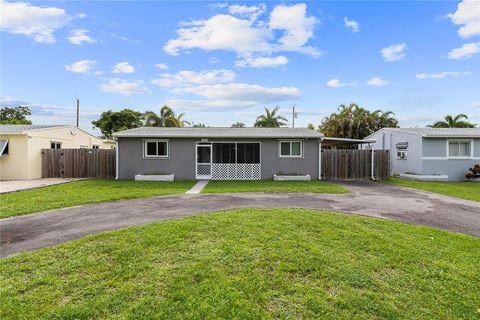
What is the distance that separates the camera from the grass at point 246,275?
3256 mm

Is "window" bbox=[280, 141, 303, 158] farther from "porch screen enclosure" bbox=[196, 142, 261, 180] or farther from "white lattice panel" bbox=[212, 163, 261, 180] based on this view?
"white lattice panel" bbox=[212, 163, 261, 180]

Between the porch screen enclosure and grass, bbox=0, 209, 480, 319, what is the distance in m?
11.2

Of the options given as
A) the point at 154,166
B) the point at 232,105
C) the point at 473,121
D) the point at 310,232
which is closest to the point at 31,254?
the point at 310,232

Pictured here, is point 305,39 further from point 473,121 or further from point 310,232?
point 473,121

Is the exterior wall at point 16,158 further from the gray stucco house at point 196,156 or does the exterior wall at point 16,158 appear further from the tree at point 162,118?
the tree at point 162,118

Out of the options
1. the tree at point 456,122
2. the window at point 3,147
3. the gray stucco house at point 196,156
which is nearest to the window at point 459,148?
the gray stucco house at point 196,156

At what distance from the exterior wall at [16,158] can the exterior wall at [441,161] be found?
2426 centimetres

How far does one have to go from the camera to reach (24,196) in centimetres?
1059

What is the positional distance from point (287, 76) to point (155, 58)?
10.7 metres

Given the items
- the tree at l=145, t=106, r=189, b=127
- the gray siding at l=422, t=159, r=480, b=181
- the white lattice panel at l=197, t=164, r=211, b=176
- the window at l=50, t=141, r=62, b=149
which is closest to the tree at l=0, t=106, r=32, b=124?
the tree at l=145, t=106, r=189, b=127

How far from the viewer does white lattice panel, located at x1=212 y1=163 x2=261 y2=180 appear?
17.1 m

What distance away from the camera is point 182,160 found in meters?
16.9

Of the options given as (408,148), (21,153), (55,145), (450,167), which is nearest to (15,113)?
(55,145)

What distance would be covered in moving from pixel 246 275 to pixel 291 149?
13620 millimetres
